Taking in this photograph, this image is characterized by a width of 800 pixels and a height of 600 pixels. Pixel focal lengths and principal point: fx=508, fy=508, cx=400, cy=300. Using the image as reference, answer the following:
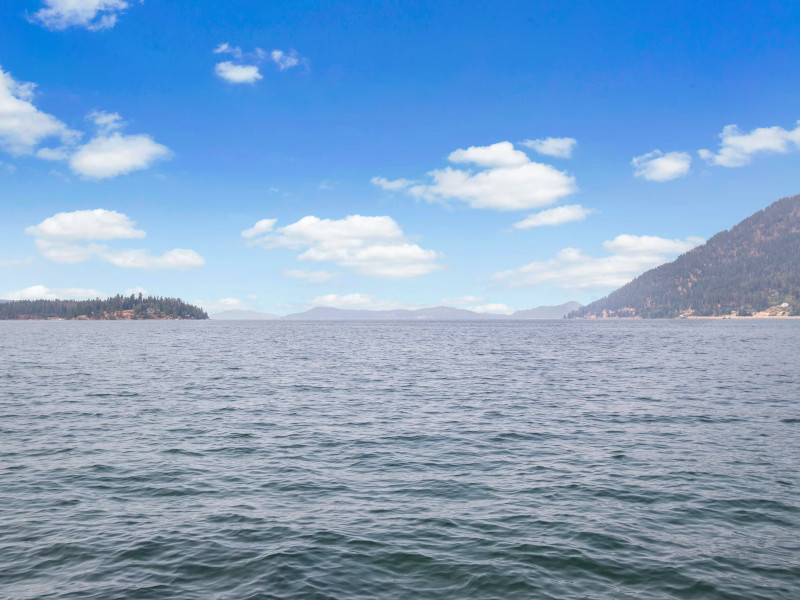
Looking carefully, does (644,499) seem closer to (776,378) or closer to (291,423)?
(291,423)

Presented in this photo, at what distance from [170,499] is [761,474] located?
23967 mm

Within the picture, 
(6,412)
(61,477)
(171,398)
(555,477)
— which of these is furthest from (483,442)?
(6,412)

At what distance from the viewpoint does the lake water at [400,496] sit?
13.3 meters

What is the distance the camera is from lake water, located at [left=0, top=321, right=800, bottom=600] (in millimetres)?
13273

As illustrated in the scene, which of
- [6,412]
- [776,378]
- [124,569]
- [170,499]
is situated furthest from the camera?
[776,378]

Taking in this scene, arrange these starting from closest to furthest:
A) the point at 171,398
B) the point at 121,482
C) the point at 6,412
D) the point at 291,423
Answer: the point at 121,482, the point at 291,423, the point at 6,412, the point at 171,398

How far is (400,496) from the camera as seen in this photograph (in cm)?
1917

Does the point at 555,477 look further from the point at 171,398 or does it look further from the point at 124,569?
the point at 171,398

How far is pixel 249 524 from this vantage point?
54.2 ft

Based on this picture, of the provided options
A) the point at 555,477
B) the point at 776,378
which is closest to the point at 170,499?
the point at 555,477

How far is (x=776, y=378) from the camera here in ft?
169

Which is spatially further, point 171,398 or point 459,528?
point 171,398

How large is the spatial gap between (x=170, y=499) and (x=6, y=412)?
2386 cm

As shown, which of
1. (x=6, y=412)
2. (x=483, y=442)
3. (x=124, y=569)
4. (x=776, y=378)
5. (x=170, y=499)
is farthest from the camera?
(x=776, y=378)
